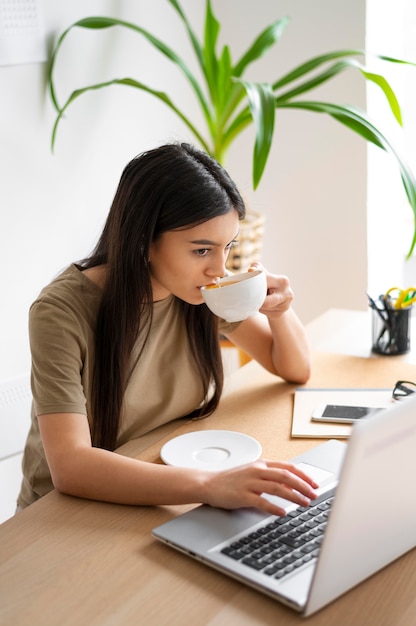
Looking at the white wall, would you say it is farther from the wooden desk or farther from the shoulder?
the wooden desk

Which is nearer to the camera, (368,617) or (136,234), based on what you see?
(368,617)

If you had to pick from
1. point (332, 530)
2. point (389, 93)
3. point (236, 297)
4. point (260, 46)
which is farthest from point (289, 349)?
point (260, 46)

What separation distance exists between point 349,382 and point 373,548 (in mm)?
733

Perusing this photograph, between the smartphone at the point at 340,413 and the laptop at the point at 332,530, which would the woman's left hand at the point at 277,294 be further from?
the laptop at the point at 332,530

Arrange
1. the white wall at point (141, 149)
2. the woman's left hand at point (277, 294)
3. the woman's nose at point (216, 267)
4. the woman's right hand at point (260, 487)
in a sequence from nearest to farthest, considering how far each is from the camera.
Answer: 1. the woman's right hand at point (260, 487)
2. the woman's nose at point (216, 267)
3. the woman's left hand at point (277, 294)
4. the white wall at point (141, 149)

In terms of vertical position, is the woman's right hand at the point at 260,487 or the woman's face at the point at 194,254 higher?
the woman's face at the point at 194,254

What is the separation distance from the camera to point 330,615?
2.88ft

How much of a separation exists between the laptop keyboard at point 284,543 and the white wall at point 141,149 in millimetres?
1435

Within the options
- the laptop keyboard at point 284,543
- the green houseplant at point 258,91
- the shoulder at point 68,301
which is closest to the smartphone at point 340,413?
the laptop keyboard at point 284,543

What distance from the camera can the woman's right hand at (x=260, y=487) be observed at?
1.06 m

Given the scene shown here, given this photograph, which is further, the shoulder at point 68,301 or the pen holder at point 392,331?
the pen holder at point 392,331

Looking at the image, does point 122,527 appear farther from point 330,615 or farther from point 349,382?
point 349,382

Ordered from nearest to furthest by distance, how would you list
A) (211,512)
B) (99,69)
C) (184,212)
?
(211,512), (184,212), (99,69)

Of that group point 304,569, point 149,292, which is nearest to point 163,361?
point 149,292
